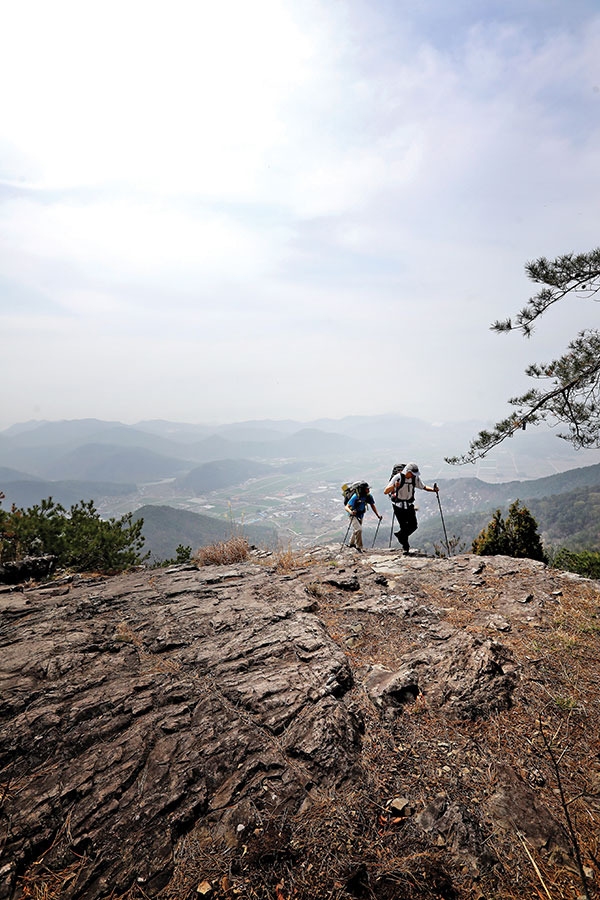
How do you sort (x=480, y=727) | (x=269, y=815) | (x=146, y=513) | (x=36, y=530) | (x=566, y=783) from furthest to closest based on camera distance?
1. (x=146, y=513)
2. (x=36, y=530)
3. (x=480, y=727)
4. (x=566, y=783)
5. (x=269, y=815)

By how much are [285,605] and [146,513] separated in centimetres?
14563

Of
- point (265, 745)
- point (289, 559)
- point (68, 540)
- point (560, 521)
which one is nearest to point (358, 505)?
point (289, 559)

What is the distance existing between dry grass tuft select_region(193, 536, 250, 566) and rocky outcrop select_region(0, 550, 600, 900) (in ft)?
10.5

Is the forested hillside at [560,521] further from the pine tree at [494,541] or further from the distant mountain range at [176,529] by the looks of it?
the pine tree at [494,541]

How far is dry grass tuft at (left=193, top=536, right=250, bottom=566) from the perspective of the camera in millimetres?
8414

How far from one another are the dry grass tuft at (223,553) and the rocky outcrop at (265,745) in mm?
3201

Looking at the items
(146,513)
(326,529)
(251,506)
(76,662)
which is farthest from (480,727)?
(251,506)

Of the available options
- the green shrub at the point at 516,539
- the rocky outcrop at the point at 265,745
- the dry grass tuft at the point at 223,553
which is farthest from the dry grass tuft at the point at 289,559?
the green shrub at the point at 516,539

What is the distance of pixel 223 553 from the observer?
337 inches

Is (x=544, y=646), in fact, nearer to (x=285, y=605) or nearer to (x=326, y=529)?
(x=285, y=605)

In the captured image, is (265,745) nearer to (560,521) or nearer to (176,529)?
(176,529)

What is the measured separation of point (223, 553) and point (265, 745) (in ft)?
19.7

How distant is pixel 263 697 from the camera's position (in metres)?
3.30

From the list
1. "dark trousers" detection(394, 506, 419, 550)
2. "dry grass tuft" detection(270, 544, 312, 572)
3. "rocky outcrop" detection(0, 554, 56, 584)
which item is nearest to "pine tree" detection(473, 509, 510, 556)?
"dark trousers" detection(394, 506, 419, 550)
